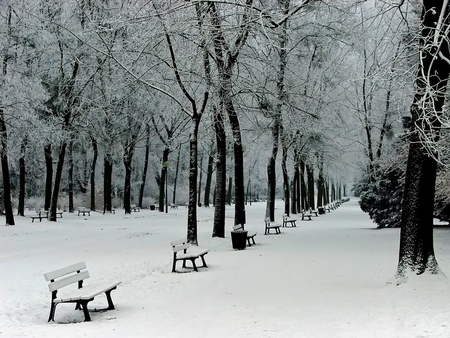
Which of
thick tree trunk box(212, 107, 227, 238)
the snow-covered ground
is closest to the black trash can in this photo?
the snow-covered ground

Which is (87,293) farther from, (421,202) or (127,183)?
(127,183)

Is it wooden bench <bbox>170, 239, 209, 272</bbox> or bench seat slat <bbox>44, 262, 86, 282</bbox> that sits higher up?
bench seat slat <bbox>44, 262, 86, 282</bbox>

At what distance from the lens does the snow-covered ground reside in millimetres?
6461

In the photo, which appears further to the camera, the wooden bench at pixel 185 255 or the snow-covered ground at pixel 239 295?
the wooden bench at pixel 185 255

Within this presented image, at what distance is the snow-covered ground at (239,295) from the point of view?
21.2ft

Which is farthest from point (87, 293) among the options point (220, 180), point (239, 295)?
point (220, 180)

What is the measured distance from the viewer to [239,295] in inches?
348

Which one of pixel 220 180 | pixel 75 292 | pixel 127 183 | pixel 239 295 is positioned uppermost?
pixel 127 183

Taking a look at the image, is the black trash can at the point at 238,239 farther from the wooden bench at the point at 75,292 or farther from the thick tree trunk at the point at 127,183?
the thick tree trunk at the point at 127,183

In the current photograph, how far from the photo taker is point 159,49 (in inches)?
637

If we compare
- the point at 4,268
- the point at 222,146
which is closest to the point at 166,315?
the point at 4,268

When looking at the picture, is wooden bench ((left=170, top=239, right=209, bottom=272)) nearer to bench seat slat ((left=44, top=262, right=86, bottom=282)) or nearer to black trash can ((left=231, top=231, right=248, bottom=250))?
black trash can ((left=231, top=231, right=248, bottom=250))

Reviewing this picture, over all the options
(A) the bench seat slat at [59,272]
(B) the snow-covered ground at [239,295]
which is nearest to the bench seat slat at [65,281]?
(A) the bench seat slat at [59,272]

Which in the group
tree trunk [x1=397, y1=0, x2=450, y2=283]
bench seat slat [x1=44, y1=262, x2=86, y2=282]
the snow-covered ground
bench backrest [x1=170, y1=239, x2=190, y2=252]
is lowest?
the snow-covered ground
